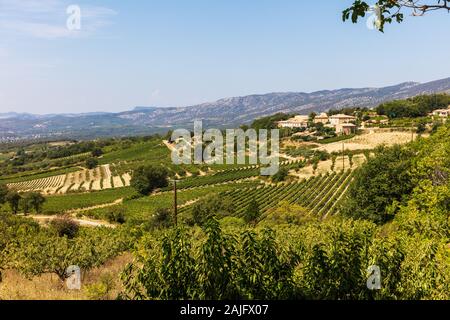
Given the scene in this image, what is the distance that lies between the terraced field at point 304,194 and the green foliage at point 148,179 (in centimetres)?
2225

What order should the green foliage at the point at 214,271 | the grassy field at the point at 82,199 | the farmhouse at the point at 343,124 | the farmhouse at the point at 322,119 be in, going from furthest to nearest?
1. the farmhouse at the point at 322,119
2. the farmhouse at the point at 343,124
3. the grassy field at the point at 82,199
4. the green foliage at the point at 214,271

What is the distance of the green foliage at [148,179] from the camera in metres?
80.8

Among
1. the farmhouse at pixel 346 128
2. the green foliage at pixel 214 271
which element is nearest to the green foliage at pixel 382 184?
the green foliage at pixel 214 271

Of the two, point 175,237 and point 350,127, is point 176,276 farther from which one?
point 350,127

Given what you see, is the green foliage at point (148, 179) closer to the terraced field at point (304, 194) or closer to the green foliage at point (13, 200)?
the terraced field at point (304, 194)

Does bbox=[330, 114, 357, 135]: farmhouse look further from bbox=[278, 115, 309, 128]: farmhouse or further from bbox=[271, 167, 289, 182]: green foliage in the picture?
bbox=[271, 167, 289, 182]: green foliage

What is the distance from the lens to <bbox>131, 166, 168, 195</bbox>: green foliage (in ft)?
265

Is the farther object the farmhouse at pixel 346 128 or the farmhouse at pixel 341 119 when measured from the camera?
the farmhouse at pixel 341 119

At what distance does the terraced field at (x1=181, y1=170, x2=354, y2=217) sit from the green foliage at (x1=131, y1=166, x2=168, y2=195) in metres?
22.2

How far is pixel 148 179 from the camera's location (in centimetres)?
8338

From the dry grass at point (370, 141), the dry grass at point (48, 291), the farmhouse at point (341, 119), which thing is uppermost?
the farmhouse at point (341, 119)

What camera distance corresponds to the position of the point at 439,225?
13.0m

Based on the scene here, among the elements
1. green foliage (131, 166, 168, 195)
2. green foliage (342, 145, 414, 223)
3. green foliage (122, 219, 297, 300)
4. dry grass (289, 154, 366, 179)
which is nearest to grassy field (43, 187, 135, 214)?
green foliage (131, 166, 168, 195)

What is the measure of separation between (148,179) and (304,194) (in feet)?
127
